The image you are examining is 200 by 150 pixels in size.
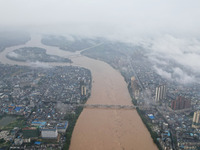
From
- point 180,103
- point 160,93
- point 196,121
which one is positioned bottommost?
point 196,121

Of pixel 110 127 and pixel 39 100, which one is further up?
pixel 39 100

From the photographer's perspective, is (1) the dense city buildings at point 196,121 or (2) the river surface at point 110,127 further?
(1) the dense city buildings at point 196,121

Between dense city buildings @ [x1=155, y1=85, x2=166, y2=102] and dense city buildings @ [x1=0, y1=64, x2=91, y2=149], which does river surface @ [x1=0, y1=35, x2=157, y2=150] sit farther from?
dense city buildings @ [x1=155, y1=85, x2=166, y2=102]

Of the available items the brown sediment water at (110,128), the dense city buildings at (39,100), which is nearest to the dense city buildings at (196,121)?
the brown sediment water at (110,128)

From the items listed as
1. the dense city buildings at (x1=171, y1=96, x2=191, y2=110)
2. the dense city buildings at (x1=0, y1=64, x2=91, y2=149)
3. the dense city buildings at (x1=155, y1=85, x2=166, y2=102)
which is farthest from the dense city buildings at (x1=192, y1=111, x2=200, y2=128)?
the dense city buildings at (x1=0, y1=64, x2=91, y2=149)

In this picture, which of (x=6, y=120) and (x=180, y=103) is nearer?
(x=6, y=120)

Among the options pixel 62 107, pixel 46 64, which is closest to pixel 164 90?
pixel 62 107

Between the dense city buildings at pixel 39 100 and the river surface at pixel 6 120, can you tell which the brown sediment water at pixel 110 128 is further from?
the river surface at pixel 6 120

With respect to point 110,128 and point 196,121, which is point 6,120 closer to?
point 110,128

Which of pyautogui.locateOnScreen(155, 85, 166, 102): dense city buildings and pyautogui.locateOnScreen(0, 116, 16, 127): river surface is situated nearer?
pyautogui.locateOnScreen(0, 116, 16, 127): river surface

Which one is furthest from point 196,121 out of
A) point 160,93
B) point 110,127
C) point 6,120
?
point 6,120

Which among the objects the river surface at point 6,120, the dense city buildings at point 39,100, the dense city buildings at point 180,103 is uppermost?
the dense city buildings at point 180,103
